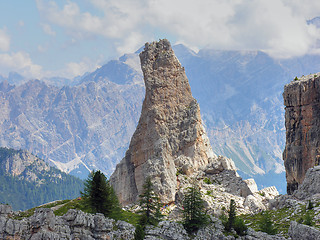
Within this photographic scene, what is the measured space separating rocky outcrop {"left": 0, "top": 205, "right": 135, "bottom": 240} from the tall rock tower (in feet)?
190

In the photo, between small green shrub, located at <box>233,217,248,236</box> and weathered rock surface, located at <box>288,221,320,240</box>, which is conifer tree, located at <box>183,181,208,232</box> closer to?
small green shrub, located at <box>233,217,248,236</box>

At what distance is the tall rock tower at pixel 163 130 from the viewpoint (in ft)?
387

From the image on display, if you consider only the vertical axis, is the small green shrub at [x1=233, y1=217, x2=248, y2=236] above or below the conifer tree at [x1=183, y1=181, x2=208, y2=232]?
below

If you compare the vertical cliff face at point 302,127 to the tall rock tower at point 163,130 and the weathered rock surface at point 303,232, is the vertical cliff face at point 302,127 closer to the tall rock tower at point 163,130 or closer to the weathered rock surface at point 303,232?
the tall rock tower at point 163,130

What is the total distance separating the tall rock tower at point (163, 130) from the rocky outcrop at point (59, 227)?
57.9 meters

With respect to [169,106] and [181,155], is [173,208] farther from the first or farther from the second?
A: [169,106]

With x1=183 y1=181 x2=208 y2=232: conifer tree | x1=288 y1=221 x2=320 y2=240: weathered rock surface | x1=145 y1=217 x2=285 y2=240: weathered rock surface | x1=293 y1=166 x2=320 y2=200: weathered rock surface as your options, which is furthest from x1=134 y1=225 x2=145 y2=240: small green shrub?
x1=293 y1=166 x2=320 y2=200: weathered rock surface

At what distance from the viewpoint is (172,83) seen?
416 ft

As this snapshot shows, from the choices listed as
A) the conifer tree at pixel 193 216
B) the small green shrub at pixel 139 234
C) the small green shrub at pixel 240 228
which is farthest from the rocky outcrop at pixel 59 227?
the small green shrub at pixel 240 228

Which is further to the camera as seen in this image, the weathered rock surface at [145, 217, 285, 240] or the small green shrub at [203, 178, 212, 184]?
the small green shrub at [203, 178, 212, 184]

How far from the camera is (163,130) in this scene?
12138 centimetres

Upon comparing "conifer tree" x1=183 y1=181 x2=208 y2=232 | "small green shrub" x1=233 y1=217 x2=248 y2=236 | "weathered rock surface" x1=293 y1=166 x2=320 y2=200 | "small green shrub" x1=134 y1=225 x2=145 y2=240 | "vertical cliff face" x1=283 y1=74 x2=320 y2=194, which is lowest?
"small green shrub" x1=134 y1=225 x2=145 y2=240

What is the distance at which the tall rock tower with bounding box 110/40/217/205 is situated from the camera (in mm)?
118062

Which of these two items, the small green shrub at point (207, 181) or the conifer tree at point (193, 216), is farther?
the small green shrub at point (207, 181)
